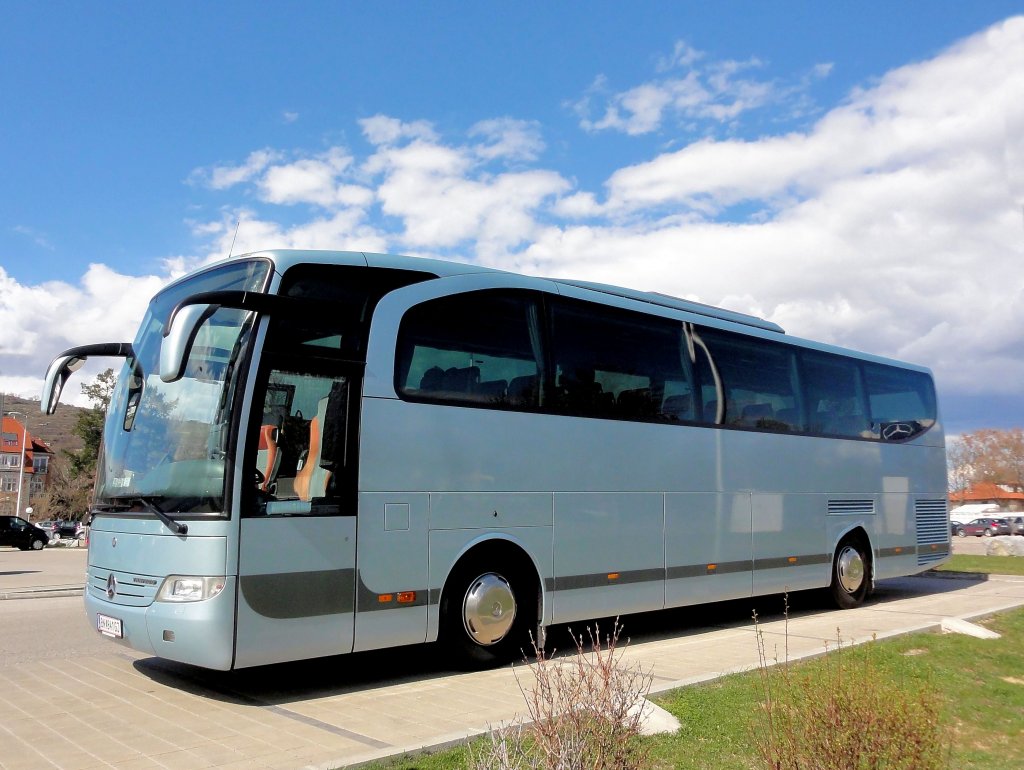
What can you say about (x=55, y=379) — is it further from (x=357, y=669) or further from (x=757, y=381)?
(x=757, y=381)

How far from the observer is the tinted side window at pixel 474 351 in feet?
27.3

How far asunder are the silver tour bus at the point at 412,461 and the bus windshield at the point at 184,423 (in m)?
0.02

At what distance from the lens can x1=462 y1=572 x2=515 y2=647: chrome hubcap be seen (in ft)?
28.0

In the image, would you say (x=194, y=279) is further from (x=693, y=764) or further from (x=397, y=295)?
(x=693, y=764)

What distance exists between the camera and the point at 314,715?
6914 mm

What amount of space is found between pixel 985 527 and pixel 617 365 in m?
77.6

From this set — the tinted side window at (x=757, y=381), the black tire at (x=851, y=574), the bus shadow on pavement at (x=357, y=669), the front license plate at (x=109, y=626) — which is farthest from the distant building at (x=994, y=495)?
the front license plate at (x=109, y=626)

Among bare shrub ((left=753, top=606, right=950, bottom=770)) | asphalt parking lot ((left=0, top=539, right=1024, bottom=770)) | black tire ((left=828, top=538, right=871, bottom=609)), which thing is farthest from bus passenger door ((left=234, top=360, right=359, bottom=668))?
black tire ((left=828, top=538, right=871, bottom=609))

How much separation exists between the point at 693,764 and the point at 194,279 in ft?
19.5

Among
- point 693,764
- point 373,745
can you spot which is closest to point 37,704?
point 373,745

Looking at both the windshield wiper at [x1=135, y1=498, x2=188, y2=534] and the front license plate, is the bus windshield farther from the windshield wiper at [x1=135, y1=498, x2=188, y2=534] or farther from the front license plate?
the front license plate

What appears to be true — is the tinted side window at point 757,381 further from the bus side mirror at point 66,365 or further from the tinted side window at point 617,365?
the bus side mirror at point 66,365

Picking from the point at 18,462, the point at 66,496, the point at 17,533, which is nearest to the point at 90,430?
the point at 66,496

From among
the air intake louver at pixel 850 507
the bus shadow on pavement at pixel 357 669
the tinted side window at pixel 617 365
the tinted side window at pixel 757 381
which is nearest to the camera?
the bus shadow on pavement at pixel 357 669
